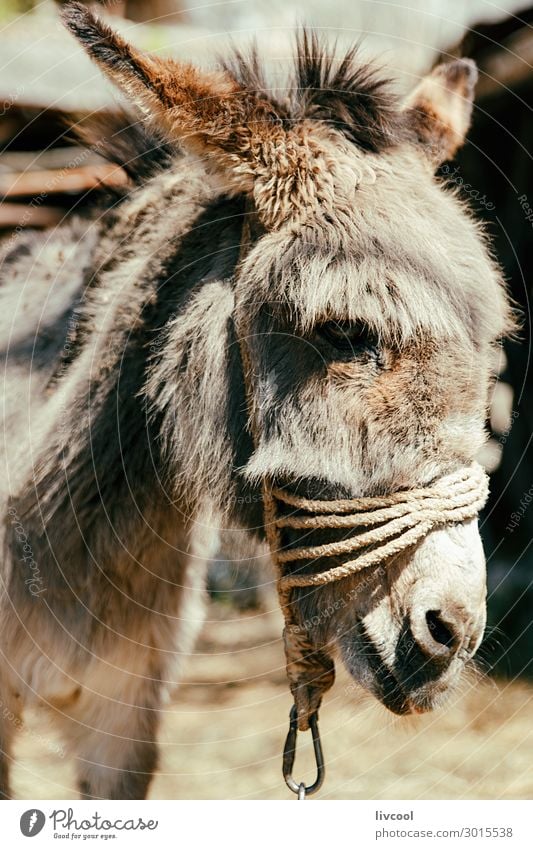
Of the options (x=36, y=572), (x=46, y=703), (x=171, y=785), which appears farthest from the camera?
(x=171, y=785)

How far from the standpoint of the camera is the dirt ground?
322cm

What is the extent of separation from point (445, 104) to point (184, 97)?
2.90 ft

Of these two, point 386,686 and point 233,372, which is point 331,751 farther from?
point 233,372

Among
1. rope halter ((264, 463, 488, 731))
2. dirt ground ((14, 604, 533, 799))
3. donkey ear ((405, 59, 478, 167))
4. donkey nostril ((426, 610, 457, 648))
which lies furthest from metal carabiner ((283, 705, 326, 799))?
donkey ear ((405, 59, 478, 167))

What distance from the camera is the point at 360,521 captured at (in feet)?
5.00

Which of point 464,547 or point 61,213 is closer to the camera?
point 464,547

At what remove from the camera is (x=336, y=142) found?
1.68 metres

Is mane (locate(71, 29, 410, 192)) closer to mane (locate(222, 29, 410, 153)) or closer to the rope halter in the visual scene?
mane (locate(222, 29, 410, 153))

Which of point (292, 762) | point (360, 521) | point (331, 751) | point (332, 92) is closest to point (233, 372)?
point (360, 521)

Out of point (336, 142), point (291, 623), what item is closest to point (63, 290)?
point (336, 142)

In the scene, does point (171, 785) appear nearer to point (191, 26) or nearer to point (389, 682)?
point (389, 682)

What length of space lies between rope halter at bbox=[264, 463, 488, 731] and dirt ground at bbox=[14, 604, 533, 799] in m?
1.30

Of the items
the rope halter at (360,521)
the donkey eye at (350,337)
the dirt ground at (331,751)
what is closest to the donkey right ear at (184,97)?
the donkey eye at (350,337)

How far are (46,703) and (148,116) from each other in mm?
1599
